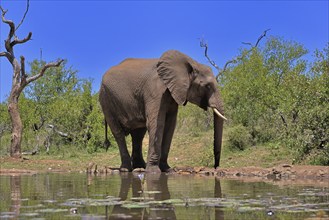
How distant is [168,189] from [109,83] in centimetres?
749

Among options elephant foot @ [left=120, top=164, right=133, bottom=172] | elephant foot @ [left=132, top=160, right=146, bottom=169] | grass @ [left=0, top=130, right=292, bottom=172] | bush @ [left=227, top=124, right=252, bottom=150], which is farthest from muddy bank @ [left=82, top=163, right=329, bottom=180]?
bush @ [left=227, top=124, right=252, bottom=150]

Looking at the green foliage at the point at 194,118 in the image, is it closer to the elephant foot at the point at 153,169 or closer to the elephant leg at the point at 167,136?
the elephant leg at the point at 167,136

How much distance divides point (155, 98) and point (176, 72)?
90cm

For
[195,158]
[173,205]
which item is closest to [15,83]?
[195,158]

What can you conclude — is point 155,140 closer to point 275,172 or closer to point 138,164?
point 138,164

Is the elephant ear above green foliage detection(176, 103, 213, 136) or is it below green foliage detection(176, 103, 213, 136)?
below

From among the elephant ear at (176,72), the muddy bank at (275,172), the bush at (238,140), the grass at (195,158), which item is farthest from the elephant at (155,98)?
the bush at (238,140)

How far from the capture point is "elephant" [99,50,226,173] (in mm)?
13484

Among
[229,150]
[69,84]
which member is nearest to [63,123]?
[69,84]

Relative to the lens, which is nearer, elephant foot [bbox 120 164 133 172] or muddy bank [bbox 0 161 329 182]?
muddy bank [bbox 0 161 329 182]

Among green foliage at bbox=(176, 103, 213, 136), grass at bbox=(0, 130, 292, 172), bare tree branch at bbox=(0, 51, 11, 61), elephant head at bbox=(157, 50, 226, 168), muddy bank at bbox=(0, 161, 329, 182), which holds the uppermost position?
bare tree branch at bbox=(0, 51, 11, 61)

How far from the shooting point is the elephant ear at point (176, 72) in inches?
531

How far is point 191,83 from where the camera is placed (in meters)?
13.9

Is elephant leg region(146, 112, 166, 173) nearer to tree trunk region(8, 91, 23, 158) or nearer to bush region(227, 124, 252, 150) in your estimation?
bush region(227, 124, 252, 150)
